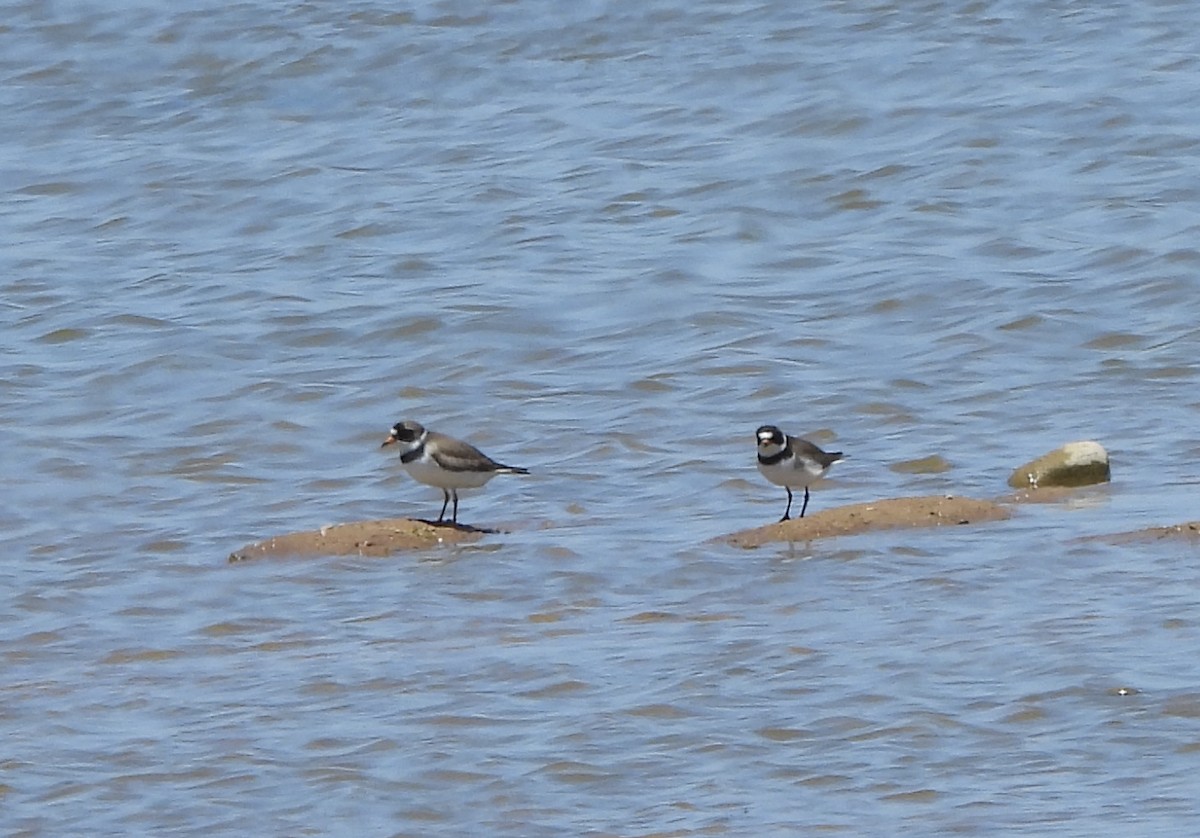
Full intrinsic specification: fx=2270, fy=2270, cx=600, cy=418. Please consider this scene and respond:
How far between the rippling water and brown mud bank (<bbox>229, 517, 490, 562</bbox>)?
18 cm

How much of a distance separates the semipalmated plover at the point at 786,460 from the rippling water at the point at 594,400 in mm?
526

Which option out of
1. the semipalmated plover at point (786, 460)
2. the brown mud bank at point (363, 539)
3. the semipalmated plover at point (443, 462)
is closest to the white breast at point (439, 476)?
the semipalmated plover at point (443, 462)

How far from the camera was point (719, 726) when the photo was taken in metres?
8.35

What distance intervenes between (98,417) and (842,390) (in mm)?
4749

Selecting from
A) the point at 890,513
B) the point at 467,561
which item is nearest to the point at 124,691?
the point at 467,561

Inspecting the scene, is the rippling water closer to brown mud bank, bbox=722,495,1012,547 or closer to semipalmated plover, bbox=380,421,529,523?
brown mud bank, bbox=722,495,1012,547

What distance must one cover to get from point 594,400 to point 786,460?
2986mm

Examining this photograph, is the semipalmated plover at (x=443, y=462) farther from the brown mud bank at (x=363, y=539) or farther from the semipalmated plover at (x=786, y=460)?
the semipalmated plover at (x=786, y=460)

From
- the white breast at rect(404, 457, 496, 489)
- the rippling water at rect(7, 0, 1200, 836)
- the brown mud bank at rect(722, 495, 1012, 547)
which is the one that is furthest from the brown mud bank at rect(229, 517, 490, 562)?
the brown mud bank at rect(722, 495, 1012, 547)

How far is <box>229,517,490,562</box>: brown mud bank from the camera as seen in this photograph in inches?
446

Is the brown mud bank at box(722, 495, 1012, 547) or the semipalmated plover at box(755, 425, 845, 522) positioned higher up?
the semipalmated plover at box(755, 425, 845, 522)

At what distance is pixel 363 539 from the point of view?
37.5ft

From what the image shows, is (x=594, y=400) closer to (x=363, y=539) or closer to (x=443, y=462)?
(x=443, y=462)

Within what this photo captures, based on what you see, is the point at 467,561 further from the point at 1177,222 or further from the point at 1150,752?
the point at 1177,222
